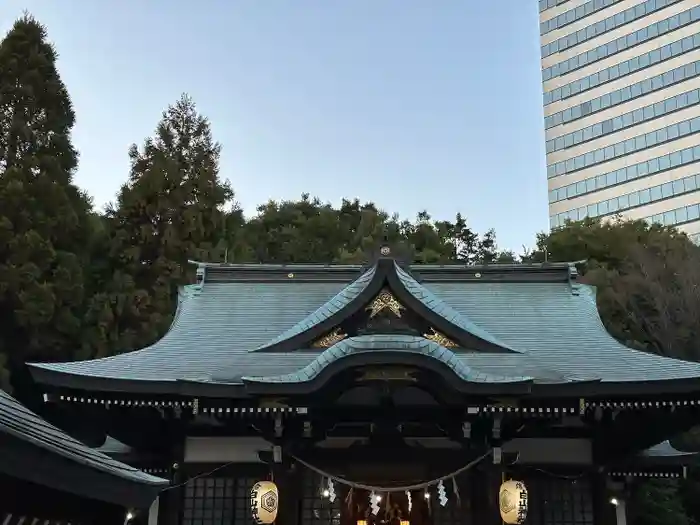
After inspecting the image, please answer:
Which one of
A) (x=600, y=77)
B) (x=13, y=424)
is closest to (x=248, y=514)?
(x=13, y=424)

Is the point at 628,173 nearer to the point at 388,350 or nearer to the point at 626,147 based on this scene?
the point at 626,147

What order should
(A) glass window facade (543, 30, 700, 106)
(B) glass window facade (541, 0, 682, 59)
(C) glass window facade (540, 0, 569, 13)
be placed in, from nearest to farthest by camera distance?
(A) glass window facade (543, 30, 700, 106) → (B) glass window facade (541, 0, 682, 59) → (C) glass window facade (540, 0, 569, 13)

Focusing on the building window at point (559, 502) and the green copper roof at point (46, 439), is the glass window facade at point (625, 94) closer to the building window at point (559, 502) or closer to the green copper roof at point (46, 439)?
the building window at point (559, 502)

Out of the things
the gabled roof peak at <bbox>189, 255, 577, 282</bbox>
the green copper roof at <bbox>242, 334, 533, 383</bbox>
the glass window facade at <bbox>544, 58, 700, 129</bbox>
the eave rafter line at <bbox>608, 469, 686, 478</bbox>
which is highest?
the glass window facade at <bbox>544, 58, 700, 129</bbox>

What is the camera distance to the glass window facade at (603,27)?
52281mm

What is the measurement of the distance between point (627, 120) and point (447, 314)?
47.0 meters

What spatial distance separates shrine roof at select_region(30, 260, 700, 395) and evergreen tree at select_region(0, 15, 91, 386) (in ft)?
27.3

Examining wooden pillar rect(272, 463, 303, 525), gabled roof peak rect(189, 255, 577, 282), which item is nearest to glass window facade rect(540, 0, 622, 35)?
gabled roof peak rect(189, 255, 577, 282)

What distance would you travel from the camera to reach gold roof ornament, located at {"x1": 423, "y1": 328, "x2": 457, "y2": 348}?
34.4 feet

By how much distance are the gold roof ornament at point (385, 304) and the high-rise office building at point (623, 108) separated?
42309 mm

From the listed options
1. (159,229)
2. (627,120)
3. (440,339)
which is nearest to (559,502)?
(440,339)

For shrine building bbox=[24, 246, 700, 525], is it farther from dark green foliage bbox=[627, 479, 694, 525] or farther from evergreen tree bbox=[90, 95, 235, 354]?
evergreen tree bbox=[90, 95, 235, 354]

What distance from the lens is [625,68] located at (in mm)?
53094

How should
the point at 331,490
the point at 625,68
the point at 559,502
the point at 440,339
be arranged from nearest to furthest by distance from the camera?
the point at 331,490, the point at 559,502, the point at 440,339, the point at 625,68
